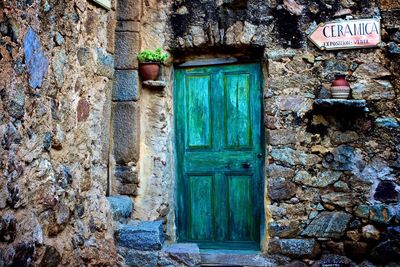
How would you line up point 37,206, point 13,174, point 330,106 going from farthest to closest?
point 330,106, point 37,206, point 13,174

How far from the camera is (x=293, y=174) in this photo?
11.2ft

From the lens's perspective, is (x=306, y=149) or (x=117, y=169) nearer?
(x=306, y=149)

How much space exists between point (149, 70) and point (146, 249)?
147cm

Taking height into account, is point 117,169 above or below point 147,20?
below

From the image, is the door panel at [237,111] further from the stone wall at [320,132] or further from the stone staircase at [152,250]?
the stone staircase at [152,250]

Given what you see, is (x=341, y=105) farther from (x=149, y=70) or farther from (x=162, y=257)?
(x=162, y=257)

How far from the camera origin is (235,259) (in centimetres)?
340

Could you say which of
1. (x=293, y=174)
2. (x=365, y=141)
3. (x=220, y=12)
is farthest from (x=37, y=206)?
(x=365, y=141)

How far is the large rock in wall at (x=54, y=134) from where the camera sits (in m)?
2.09

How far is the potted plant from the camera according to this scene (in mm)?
3566

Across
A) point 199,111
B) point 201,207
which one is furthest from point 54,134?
point 201,207

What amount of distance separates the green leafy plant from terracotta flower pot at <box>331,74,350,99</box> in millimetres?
1417

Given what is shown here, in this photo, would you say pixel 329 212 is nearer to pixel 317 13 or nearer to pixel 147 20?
pixel 317 13

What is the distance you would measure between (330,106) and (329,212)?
2.75 ft
